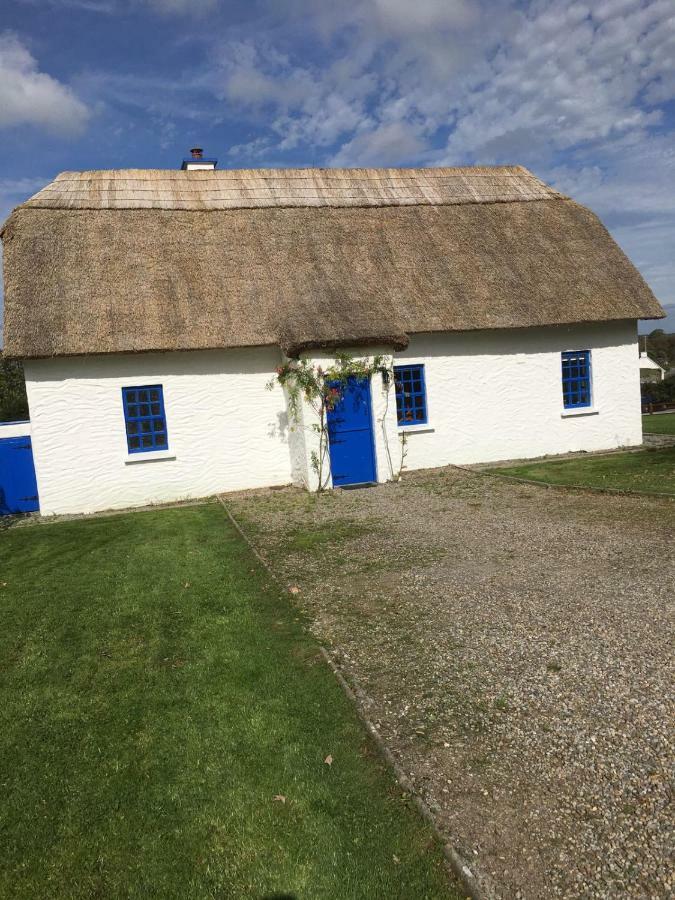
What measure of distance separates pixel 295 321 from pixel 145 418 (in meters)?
3.69

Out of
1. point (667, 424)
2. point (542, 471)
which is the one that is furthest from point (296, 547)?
point (667, 424)

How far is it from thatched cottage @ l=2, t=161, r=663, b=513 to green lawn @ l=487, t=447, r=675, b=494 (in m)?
1.33

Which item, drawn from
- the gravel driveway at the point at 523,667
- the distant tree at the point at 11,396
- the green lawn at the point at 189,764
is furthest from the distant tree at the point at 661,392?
the green lawn at the point at 189,764

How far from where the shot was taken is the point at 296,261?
584 inches

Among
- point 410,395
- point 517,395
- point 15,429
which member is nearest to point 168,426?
point 15,429

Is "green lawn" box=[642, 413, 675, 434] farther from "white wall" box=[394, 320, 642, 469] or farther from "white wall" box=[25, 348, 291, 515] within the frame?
"white wall" box=[25, 348, 291, 515]

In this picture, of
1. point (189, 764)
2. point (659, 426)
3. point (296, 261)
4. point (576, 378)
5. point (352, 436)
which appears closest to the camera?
point (189, 764)

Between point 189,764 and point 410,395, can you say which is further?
point 410,395

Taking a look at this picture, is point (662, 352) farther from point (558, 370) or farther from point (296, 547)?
point (296, 547)

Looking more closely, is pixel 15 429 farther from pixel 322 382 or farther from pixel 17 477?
pixel 322 382

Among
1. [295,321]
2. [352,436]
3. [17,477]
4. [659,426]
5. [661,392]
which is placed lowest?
[659,426]

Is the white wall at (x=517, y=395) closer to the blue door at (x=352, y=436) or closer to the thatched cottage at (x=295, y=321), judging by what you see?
the thatched cottage at (x=295, y=321)

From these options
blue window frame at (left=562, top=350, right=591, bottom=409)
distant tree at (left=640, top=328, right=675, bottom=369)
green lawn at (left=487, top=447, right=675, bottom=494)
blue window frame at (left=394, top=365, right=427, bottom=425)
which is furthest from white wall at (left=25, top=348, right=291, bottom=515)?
distant tree at (left=640, top=328, right=675, bottom=369)

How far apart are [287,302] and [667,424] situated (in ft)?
49.2
